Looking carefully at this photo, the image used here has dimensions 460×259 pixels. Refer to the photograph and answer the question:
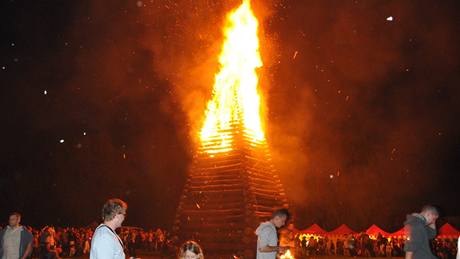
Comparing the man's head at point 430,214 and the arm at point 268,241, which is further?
the arm at point 268,241

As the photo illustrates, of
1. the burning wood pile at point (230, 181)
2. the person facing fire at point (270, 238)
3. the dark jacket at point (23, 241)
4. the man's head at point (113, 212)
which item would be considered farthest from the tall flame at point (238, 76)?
the man's head at point (113, 212)

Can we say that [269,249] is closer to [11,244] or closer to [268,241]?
[268,241]

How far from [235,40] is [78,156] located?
27.4 meters

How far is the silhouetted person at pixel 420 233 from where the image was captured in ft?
22.1

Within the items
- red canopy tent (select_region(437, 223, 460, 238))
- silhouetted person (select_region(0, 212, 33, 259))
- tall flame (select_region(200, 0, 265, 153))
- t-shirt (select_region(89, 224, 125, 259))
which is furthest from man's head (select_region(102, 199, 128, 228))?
red canopy tent (select_region(437, 223, 460, 238))

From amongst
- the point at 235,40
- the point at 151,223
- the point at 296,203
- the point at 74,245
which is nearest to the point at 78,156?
the point at 151,223

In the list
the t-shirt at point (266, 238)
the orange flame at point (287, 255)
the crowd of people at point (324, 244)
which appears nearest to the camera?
the t-shirt at point (266, 238)

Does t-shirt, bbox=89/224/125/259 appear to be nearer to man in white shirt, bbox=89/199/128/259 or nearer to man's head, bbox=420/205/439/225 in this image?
man in white shirt, bbox=89/199/128/259

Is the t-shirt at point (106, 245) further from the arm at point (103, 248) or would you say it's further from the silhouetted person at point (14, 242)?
the silhouetted person at point (14, 242)

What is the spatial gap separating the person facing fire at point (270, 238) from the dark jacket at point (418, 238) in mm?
1829

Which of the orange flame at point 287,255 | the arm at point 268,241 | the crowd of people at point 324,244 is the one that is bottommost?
the orange flame at point 287,255

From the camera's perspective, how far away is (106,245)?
4977 mm

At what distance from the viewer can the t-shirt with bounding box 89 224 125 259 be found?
4.96 metres

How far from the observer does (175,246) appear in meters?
17.8
